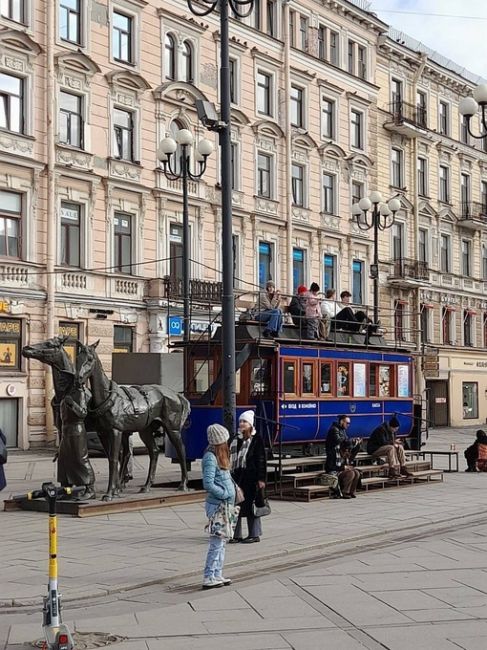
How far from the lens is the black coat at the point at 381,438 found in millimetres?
22359

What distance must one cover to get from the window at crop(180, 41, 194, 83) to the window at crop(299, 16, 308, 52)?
7581 millimetres

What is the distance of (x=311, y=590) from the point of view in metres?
10.4

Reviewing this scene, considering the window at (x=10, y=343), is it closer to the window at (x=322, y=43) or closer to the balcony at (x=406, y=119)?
the window at (x=322, y=43)

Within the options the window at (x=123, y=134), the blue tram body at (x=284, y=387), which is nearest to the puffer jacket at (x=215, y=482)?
the blue tram body at (x=284, y=387)

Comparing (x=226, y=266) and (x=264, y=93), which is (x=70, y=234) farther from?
(x=226, y=266)

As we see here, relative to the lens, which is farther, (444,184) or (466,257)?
(466,257)

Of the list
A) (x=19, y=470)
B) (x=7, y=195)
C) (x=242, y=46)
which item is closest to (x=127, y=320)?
(x=7, y=195)

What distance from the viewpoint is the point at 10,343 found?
3162 cm

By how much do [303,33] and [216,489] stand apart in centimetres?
3729

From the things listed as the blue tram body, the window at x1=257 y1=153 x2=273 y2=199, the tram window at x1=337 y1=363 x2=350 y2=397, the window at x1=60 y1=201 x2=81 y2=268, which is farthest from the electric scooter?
the window at x1=257 y1=153 x2=273 y2=199

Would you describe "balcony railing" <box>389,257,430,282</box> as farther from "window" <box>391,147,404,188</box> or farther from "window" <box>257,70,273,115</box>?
"window" <box>257,70,273,115</box>

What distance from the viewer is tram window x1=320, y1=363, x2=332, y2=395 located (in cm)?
2236

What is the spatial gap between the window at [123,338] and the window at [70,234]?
9.03 feet

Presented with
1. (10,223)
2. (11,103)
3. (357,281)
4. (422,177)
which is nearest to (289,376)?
(10,223)
